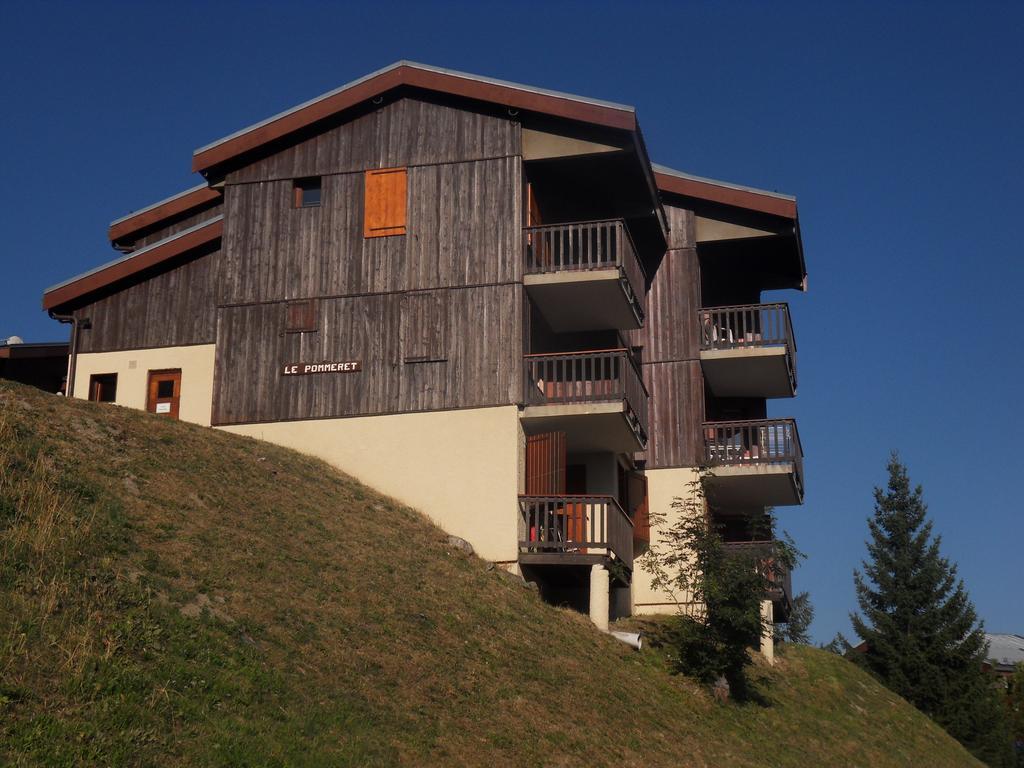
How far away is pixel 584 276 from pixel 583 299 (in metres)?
1.34

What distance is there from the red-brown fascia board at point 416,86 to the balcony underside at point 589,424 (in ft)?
19.2

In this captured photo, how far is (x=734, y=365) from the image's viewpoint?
32.6 meters

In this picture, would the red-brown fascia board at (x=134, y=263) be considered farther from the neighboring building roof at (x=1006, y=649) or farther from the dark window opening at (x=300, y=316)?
the neighboring building roof at (x=1006, y=649)

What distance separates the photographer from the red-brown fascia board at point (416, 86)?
27.1m

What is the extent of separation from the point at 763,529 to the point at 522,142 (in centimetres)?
987

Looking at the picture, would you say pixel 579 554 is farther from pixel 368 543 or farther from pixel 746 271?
pixel 746 271

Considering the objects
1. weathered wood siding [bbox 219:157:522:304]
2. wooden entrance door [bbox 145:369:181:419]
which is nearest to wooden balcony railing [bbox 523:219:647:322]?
weathered wood siding [bbox 219:157:522:304]

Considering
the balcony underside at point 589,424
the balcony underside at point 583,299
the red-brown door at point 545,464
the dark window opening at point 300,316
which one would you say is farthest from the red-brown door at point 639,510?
the dark window opening at point 300,316

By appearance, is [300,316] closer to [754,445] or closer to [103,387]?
[103,387]

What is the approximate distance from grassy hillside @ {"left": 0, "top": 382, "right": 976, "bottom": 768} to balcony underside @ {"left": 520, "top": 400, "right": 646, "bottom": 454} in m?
3.28

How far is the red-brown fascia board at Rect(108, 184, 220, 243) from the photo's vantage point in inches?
1412

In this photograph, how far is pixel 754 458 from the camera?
103 feet

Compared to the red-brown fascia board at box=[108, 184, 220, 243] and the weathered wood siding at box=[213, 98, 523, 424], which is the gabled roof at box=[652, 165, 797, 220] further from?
the red-brown fascia board at box=[108, 184, 220, 243]

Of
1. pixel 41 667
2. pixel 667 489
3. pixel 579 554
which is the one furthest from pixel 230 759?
pixel 667 489
